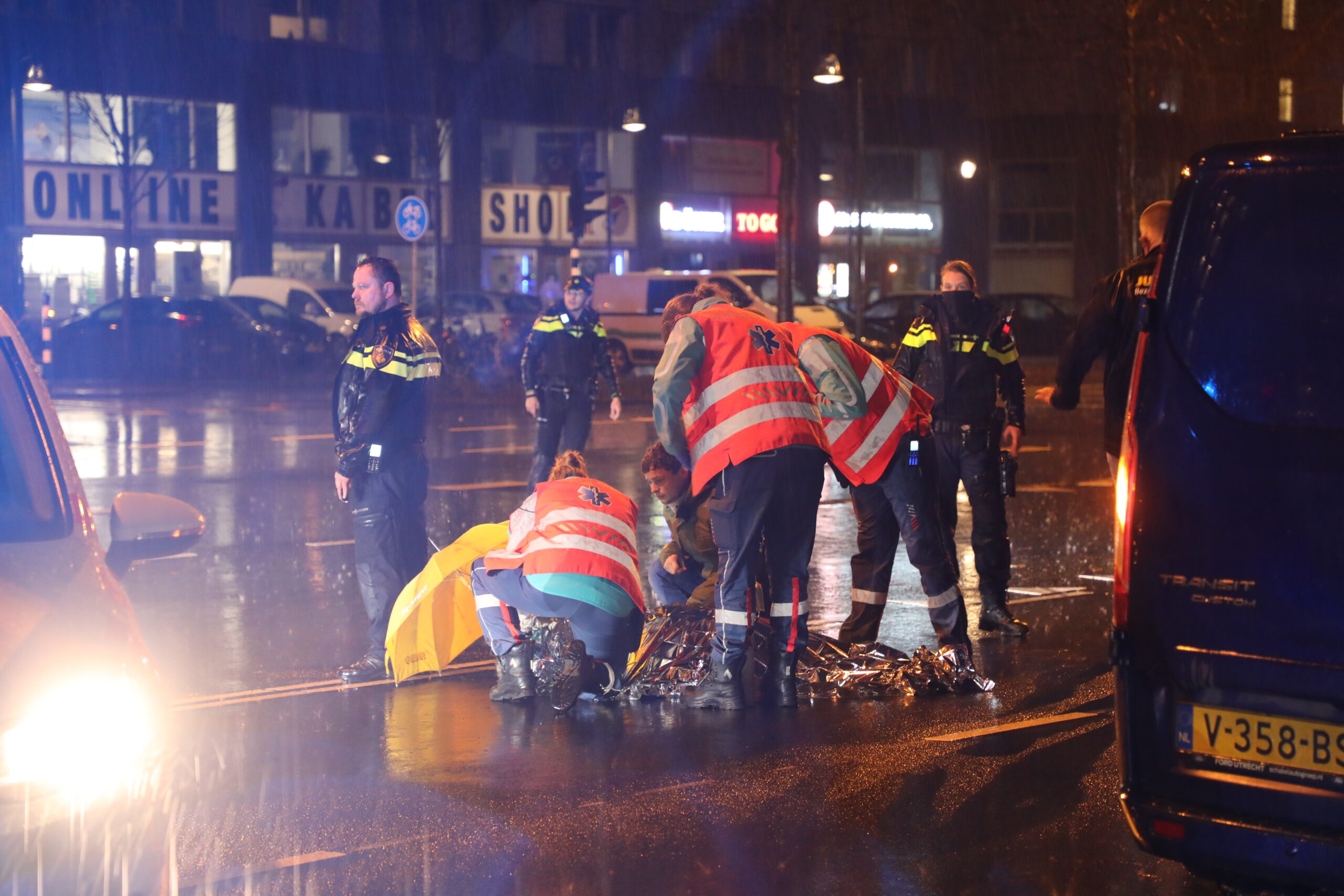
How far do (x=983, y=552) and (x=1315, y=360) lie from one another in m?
4.38

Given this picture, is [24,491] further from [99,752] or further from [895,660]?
[895,660]

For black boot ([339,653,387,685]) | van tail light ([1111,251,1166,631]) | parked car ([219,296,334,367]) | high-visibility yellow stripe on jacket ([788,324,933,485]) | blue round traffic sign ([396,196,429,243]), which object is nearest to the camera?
van tail light ([1111,251,1166,631])

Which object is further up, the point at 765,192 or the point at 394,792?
the point at 765,192

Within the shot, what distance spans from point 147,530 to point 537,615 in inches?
109

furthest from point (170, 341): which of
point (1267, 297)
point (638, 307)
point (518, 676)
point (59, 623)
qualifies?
point (1267, 297)

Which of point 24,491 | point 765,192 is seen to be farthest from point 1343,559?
point 765,192

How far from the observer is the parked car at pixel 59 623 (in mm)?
2600

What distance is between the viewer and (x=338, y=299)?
31734 millimetres

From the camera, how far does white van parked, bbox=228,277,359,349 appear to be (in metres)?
30.4

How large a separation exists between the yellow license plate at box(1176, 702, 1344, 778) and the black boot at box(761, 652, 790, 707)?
8.84 ft

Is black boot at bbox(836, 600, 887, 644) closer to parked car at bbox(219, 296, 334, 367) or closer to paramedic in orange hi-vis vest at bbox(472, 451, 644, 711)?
paramedic in orange hi-vis vest at bbox(472, 451, 644, 711)

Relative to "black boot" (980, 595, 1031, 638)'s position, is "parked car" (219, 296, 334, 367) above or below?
above

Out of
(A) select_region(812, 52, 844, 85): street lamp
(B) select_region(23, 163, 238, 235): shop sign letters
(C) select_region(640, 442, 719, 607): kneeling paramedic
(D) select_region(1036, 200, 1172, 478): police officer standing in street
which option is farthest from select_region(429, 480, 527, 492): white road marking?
(B) select_region(23, 163, 238, 235): shop sign letters

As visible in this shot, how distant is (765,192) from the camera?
43219mm
